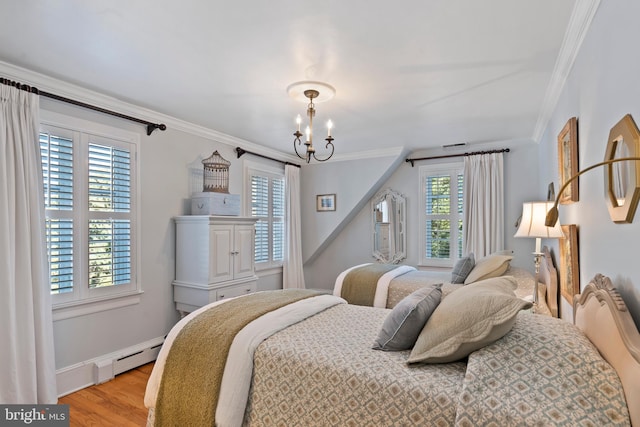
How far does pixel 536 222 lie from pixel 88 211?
3526mm

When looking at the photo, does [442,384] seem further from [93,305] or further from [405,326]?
[93,305]

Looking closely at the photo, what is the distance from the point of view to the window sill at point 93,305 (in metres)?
2.75

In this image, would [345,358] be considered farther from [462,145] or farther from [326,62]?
[462,145]

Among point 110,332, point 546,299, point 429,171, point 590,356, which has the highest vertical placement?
point 429,171

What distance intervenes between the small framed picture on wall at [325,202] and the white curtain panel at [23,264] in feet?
11.8

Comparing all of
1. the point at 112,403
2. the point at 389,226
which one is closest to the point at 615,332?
the point at 112,403

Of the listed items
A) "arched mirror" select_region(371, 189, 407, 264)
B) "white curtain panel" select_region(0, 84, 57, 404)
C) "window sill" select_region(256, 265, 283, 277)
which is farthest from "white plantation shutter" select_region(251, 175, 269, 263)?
"white curtain panel" select_region(0, 84, 57, 404)

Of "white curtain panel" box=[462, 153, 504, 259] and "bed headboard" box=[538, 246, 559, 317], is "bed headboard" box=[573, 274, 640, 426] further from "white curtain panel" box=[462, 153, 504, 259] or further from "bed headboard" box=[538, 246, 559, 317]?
"white curtain panel" box=[462, 153, 504, 259]

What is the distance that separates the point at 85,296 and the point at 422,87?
3229 millimetres

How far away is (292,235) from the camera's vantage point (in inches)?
208

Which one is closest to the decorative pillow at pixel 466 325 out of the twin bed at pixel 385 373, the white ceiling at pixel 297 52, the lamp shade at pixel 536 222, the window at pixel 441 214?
the twin bed at pixel 385 373

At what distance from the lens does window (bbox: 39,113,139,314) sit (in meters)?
2.71

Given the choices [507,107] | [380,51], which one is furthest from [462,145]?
[380,51]

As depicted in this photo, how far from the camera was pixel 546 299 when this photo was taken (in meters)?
2.88
